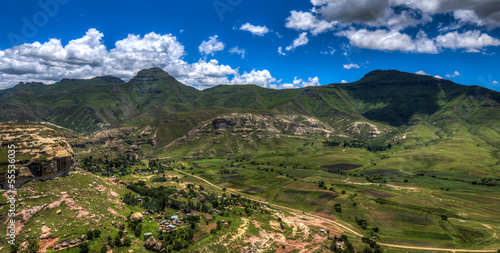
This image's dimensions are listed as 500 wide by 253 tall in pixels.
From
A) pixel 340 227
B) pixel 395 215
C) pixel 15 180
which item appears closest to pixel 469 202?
pixel 395 215

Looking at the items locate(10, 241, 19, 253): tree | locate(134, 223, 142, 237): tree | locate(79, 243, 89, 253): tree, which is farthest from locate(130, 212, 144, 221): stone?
locate(10, 241, 19, 253): tree

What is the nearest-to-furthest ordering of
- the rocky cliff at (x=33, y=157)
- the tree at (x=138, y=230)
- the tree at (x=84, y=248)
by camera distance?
the tree at (x=84, y=248) → the rocky cliff at (x=33, y=157) → the tree at (x=138, y=230)

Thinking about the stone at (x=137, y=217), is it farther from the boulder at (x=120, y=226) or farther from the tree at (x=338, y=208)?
the tree at (x=338, y=208)

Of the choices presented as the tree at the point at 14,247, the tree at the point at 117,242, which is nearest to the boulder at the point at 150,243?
the tree at the point at 117,242

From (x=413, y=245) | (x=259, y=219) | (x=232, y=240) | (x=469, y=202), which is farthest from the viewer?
(x=469, y=202)

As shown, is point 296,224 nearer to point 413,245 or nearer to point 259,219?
point 259,219

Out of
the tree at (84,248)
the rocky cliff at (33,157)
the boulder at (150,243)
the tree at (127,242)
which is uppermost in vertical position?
the rocky cliff at (33,157)

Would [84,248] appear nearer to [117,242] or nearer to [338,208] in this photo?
[117,242]

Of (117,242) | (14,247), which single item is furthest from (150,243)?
(14,247)

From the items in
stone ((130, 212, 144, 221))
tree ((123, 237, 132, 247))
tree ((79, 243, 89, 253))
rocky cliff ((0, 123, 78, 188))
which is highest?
rocky cliff ((0, 123, 78, 188))

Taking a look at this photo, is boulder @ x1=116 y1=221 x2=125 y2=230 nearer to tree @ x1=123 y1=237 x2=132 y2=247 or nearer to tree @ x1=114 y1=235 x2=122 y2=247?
tree @ x1=123 y1=237 x2=132 y2=247

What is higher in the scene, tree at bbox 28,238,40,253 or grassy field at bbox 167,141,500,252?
tree at bbox 28,238,40,253
